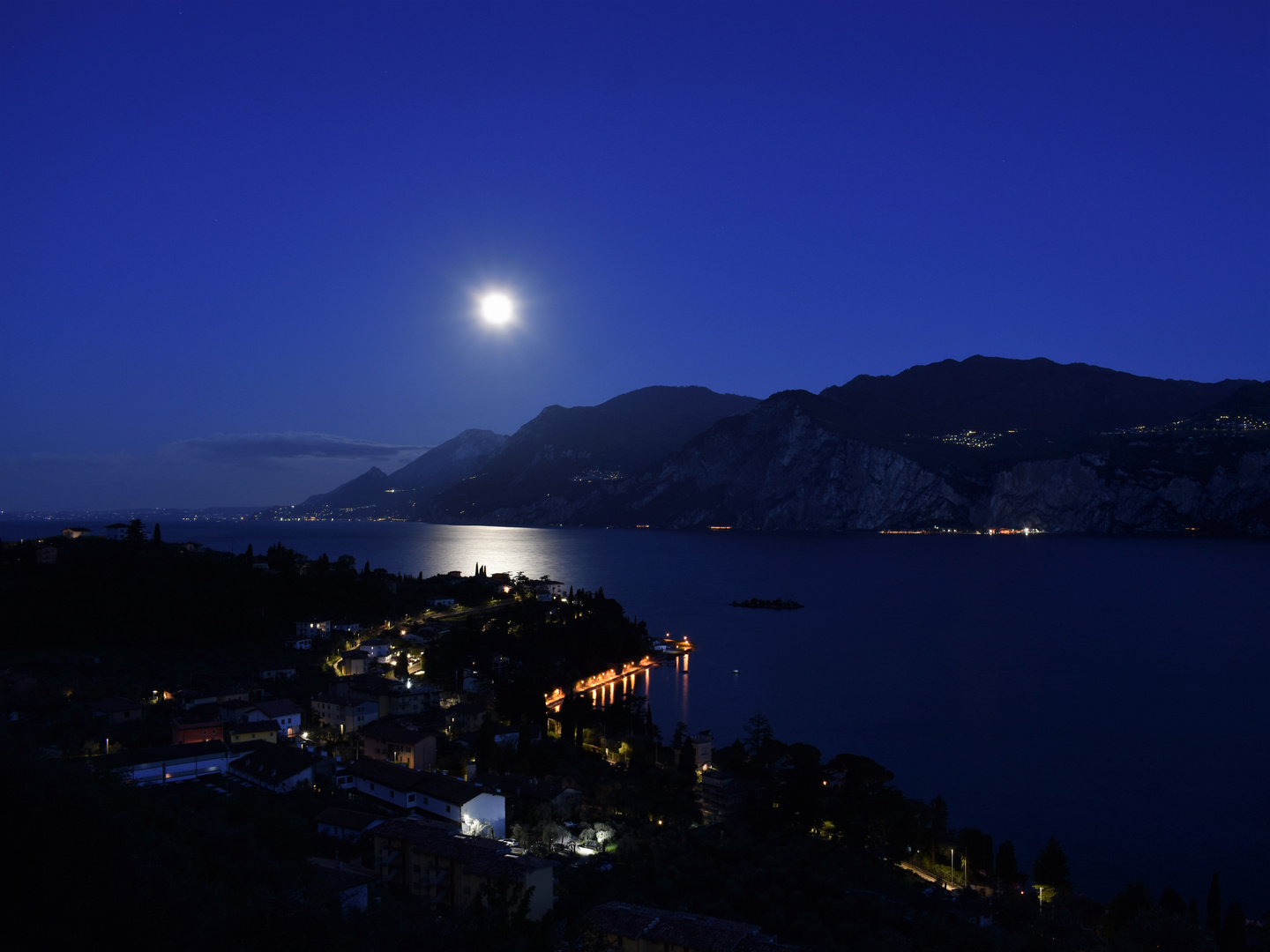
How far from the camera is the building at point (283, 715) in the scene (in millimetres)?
24438

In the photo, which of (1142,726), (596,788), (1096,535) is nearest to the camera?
(596,788)

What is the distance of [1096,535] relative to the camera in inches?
4860

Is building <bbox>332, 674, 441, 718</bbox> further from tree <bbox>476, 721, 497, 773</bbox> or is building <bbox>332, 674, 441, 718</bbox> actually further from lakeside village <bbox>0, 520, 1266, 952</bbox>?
tree <bbox>476, 721, 497, 773</bbox>

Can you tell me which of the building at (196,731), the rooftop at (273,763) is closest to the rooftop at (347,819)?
the rooftop at (273,763)

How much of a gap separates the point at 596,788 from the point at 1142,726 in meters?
21.2

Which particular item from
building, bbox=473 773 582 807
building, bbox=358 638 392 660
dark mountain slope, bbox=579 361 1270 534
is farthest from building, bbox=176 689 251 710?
dark mountain slope, bbox=579 361 1270 534

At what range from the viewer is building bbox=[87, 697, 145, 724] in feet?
73.8

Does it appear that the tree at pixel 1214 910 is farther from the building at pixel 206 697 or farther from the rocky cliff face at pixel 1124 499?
the rocky cliff face at pixel 1124 499

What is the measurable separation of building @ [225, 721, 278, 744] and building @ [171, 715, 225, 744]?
33 cm

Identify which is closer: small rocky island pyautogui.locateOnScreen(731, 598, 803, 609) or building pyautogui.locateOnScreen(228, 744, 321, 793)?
building pyautogui.locateOnScreen(228, 744, 321, 793)

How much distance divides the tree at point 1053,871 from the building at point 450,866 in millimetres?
10324

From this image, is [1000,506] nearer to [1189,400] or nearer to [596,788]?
[1189,400]

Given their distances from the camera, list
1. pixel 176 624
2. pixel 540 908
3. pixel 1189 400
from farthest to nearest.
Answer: pixel 1189 400 < pixel 176 624 < pixel 540 908

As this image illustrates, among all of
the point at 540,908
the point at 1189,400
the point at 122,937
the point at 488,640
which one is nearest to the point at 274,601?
the point at 488,640
